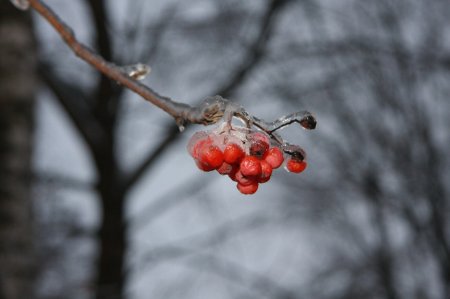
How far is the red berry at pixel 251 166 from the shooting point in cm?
98

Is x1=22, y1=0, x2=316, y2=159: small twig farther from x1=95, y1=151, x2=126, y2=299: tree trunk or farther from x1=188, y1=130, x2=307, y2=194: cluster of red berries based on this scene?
x1=95, y1=151, x2=126, y2=299: tree trunk

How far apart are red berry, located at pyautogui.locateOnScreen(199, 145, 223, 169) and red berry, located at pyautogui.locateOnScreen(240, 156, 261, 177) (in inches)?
1.8

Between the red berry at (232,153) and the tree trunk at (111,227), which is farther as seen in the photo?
the tree trunk at (111,227)

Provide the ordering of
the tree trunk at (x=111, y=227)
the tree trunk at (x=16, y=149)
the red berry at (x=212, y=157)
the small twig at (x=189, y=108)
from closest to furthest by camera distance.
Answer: the small twig at (x=189, y=108)
the red berry at (x=212, y=157)
the tree trunk at (x=16, y=149)
the tree trunk at (x=111, y=227)

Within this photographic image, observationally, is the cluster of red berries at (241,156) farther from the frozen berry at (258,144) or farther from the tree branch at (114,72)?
the tree branch at (114,72)

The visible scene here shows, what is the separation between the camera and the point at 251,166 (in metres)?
0.99

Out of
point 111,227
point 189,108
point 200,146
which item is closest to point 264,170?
point 200,146

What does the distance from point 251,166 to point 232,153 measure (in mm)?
44

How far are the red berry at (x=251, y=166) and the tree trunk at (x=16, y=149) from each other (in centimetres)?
228

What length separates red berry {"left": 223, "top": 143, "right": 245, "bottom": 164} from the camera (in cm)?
99

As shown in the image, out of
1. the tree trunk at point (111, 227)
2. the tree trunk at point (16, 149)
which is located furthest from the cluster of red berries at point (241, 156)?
the tree trunk at point (111, 227)

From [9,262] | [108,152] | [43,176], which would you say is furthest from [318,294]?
[9,262]

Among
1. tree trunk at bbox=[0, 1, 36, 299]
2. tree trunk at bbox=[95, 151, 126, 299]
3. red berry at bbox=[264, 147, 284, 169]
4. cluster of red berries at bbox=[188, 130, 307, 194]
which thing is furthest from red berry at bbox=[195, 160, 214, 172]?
tree trunk at bbox=[95, 151, 126, 299]

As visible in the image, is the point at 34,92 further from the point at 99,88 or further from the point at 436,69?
the point at 436,69
